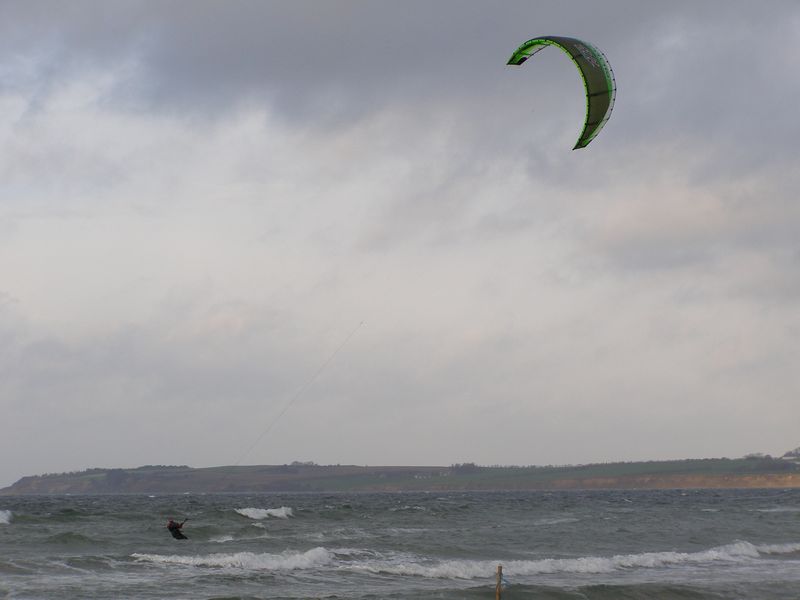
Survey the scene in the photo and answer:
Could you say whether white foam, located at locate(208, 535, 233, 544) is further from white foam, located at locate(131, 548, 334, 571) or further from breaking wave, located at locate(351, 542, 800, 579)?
breaking wave, located at locate(351, 542, 800, 579)

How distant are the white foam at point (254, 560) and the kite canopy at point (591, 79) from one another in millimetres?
19268

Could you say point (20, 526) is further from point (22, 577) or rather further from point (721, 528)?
point (721, 528)

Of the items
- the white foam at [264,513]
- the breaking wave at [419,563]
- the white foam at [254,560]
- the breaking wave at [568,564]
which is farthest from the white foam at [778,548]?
the white foam at [264,513]

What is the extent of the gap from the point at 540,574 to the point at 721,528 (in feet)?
80.0

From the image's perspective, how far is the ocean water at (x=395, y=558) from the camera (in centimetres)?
2603

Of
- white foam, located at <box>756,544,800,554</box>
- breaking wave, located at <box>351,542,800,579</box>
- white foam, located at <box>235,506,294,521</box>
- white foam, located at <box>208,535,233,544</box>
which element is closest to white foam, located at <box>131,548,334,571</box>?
breaking wave, located at <box>351,542,800,579</box>

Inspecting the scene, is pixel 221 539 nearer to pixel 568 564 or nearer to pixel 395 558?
pixel 395 558

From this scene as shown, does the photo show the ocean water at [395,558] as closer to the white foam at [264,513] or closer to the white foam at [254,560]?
the white foam at [254,560]

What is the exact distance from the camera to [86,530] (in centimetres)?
4575

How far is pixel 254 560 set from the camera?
32844mm

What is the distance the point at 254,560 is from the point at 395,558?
5.22 metres

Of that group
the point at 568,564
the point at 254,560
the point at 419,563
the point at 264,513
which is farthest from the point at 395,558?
the point at 264,513

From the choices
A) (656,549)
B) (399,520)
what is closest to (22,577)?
(656,549)

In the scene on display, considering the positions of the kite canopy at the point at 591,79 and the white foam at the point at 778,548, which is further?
the white foam at the point at 778,548
